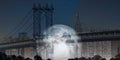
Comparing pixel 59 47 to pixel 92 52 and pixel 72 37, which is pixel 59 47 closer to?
pixel 72 37

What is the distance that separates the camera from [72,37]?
5550 centimetres

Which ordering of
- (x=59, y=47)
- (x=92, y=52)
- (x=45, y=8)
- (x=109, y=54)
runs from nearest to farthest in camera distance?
(x=45, y=8) < (x=59, y=47) < (x=109, y=54) < (x=92, y=52)

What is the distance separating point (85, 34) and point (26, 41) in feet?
22.0

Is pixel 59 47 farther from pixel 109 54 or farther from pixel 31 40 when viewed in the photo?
pixel 109 54

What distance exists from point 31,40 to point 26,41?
1959mm

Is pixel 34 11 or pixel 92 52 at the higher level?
pixel 34 11

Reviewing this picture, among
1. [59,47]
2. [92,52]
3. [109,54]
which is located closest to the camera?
[59,47]

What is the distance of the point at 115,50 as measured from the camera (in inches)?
2422

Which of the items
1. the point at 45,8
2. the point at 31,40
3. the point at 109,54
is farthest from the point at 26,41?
the point at 109,54

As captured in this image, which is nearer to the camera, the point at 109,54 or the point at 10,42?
the point at 10,42

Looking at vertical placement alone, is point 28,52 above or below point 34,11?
below

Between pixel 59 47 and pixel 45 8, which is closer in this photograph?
pixel 45 8

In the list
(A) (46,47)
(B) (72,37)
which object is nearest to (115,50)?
(B) (72,37)

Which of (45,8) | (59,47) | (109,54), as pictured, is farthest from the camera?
(109,54)
